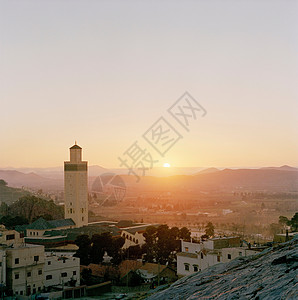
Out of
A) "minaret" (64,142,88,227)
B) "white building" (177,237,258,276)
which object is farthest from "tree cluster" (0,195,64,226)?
"white building" (177,237,258,276)

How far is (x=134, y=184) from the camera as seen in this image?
7530 inches

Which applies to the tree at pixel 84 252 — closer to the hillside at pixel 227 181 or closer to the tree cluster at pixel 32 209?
the tree cluster at pixel 32 209

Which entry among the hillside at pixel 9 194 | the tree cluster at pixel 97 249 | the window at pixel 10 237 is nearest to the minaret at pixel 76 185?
the window at pixel 10 237

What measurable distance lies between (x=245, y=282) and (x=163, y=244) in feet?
81.2

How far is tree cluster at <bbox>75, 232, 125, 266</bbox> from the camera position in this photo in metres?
28.8

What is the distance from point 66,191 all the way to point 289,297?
46.1 m

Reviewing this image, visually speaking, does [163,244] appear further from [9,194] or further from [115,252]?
[9,194]

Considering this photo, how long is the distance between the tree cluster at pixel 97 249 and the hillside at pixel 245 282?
70.5 feet

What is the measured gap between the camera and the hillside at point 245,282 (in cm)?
521

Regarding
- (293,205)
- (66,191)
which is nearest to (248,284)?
(66,191)

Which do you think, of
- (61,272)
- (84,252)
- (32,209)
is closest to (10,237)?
(84,252)

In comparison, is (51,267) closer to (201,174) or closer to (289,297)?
(289,297)

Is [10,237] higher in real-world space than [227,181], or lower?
lower

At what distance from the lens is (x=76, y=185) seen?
1938 inches
